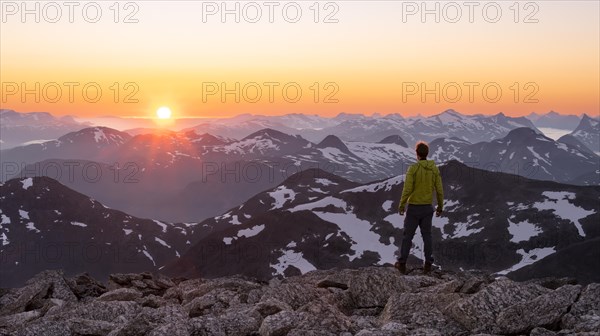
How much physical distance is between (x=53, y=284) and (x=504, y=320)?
16551 mm

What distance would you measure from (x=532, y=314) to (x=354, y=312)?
5.04 metres

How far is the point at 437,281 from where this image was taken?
60.4 ft

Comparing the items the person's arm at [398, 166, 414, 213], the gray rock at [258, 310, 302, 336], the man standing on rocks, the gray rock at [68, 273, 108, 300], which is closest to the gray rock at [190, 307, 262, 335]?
the gray rock at [258, 310, 302, 336]

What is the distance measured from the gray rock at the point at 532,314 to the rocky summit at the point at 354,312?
0.07 feet

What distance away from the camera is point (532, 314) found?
12.2 m

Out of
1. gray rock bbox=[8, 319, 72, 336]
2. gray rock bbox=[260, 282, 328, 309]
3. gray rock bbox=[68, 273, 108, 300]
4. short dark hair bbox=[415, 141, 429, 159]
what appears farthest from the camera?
gray rock bbox=[68, 273, 108, 300]

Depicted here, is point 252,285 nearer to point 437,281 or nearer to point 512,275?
point 437,281

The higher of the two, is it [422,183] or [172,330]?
[422,183]

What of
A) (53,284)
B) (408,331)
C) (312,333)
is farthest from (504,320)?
(53,284)

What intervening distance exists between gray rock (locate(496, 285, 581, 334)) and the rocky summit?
0.02 m

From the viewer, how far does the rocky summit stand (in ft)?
40.1

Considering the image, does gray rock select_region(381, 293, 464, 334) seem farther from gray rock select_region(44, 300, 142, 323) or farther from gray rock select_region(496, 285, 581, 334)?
gray rock select_region(44, 300, 142, 323)

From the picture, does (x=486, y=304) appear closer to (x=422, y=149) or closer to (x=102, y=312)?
(x=422, y=149)

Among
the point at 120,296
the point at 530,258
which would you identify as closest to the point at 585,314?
the point at 120,296
